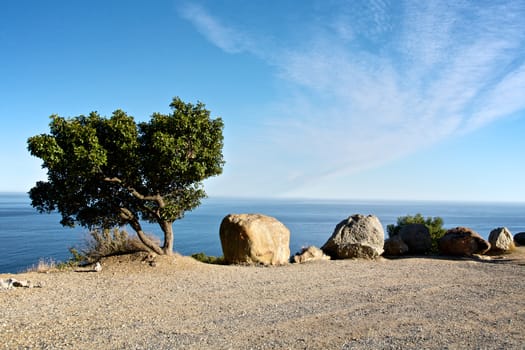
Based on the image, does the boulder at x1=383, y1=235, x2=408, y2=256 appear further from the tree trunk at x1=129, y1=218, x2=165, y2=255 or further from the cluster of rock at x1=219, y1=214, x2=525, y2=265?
the tree trunk at x1=129, y1=218, x2=165, y2=255

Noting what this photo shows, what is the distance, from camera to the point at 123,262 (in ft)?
48.0

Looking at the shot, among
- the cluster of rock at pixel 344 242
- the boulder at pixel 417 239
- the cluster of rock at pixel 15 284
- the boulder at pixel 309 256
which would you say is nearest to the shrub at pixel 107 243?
the cluster of rock at pixel 344 242

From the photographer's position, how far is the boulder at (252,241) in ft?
54.1

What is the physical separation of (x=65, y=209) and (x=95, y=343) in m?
9.84

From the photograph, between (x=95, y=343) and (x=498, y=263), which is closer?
(x=95, y=343)

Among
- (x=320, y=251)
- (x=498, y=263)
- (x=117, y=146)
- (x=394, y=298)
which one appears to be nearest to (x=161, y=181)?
(x=117, y=146)

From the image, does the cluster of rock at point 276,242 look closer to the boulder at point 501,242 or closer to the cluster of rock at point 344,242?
the cluster of rock at point 344,242

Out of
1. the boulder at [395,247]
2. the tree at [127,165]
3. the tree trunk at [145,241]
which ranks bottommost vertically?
the boulder at [395,247]

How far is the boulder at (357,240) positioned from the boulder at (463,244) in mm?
3453

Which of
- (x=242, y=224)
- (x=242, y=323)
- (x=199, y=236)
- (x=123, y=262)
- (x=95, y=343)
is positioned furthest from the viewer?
(x=199, y=236)

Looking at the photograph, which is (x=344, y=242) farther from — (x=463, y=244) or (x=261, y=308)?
(x=261, y=308)

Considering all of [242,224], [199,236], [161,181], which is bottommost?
[199,236]

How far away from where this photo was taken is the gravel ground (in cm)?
700

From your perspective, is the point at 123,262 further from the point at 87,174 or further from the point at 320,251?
the point at 320,251
